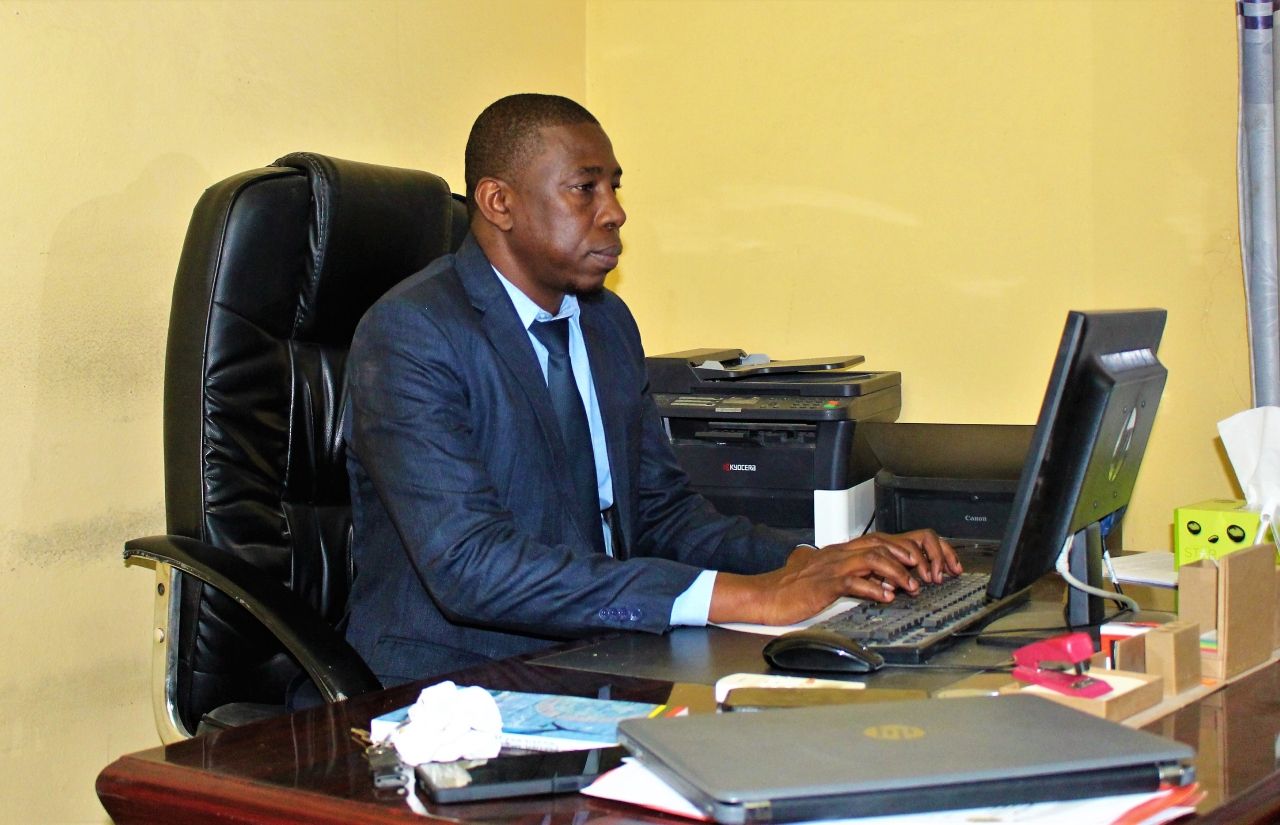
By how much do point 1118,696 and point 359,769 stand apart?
0.60m

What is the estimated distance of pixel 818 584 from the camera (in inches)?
58.7

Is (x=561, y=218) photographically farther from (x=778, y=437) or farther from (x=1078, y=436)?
(x=1078, y=436)

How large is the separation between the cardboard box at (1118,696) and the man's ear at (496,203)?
42.8 inches

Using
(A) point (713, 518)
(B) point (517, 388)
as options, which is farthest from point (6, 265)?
(A) point (713, 518)

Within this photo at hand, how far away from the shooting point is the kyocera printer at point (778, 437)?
7.82 feet

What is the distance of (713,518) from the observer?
6.66 ft

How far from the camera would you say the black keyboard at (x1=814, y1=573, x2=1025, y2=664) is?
1292 mm

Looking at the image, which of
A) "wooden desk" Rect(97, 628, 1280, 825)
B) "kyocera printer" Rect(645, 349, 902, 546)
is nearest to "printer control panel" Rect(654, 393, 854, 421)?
"kyocera printer" Rect(645, 349, 902, 546)

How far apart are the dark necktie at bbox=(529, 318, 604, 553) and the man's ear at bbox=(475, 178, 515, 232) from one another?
16cm

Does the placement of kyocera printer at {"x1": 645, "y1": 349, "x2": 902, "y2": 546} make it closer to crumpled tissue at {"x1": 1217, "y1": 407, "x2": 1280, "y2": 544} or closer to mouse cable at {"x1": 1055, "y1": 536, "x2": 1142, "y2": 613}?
crumpled tissue at {"x1": 1217, "y1": 407, "x2": 1280, "y2": 544}

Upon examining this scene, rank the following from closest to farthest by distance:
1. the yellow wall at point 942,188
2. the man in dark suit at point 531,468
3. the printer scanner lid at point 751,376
A: 1. the man in dark suit at point 531,468
2. the printer scanner lid at point 751,376
3. the yellow wall at point 942,188

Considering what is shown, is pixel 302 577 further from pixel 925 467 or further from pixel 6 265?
pixel 925 467

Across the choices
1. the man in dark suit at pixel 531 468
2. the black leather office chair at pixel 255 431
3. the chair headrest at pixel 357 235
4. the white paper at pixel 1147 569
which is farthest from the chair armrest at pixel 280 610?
the white paper at pixel 1147 569

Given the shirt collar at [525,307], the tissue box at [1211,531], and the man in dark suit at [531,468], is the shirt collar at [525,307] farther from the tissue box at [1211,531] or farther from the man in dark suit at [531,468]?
the tissue box at [1211,531]
